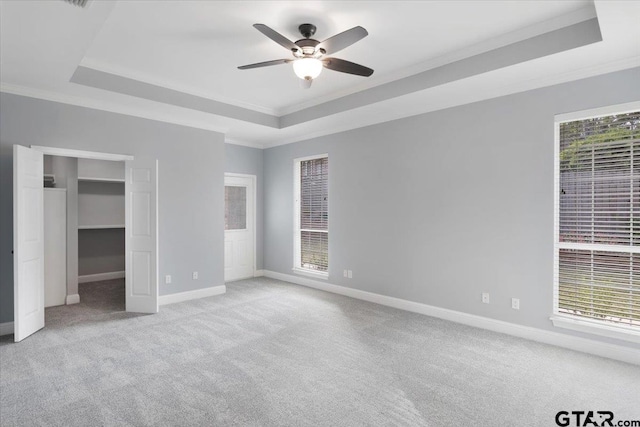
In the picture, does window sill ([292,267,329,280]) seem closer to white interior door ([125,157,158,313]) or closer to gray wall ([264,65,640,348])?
gray wall ([264,65,640,348])

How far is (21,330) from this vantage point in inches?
141

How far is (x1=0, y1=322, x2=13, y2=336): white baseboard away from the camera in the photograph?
3861 millimetres

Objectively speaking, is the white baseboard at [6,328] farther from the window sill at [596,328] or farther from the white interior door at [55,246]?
the window sill at [596,328]

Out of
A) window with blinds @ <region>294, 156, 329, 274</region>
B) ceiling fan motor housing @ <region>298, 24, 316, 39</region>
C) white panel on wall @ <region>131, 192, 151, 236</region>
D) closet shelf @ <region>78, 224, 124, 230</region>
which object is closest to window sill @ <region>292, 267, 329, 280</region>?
window with blinds @ <region>294, 156, 329, 274</region>

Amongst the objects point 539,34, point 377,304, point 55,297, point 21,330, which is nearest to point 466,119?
point 539,34

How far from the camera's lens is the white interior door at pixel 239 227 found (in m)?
6.68

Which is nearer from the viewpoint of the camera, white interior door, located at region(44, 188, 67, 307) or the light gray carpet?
the light gray carpet

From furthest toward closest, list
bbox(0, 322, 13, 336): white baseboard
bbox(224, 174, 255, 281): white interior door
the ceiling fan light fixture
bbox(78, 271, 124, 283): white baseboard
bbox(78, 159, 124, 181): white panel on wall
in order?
bbox(224, 174, 255, 281): white interior door
bbox(78, 271, 124, 283): white baseboard
bbox(78, 159, 124, 181): white panel on wall
bbox(0, 322, 13, 336): white baseboard
the ceiling fan light fixture

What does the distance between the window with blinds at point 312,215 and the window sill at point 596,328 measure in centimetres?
346

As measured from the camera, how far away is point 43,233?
4.27m

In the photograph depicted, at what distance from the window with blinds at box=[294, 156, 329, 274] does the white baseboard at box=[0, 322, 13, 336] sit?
13.4 feet

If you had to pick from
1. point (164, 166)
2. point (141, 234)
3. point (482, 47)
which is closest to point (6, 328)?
point (141, 234)

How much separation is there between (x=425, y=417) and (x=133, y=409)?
2030mm

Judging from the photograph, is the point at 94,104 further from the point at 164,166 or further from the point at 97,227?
the point at 97,227
